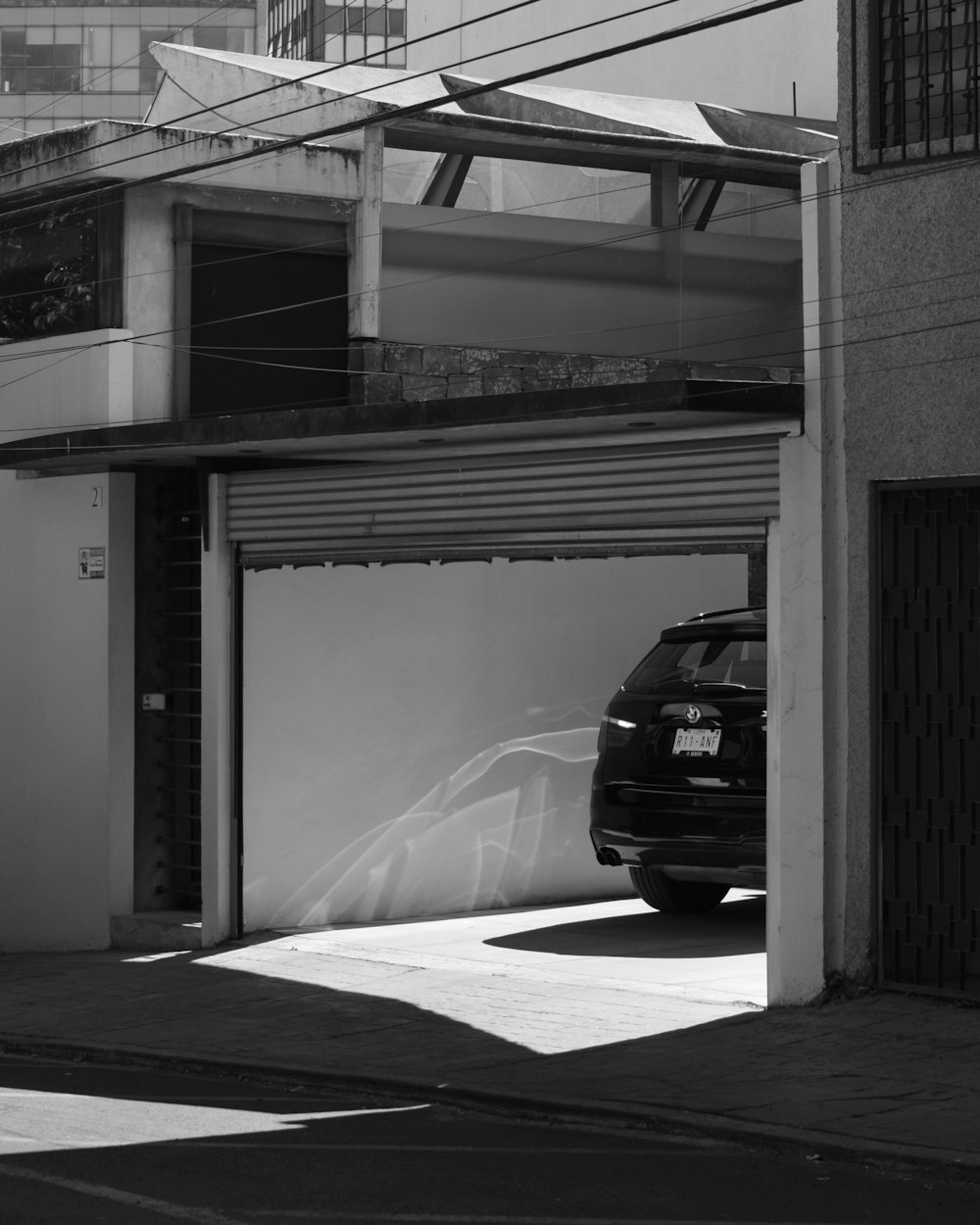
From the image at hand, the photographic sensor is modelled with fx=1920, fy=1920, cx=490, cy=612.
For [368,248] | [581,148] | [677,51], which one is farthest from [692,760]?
[677,51]

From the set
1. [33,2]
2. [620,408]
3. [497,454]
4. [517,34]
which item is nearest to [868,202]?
[620,408]

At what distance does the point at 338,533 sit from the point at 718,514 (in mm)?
3005

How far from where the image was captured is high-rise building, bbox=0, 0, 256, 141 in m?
91.0

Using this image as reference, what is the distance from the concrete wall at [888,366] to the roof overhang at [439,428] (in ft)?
1.41

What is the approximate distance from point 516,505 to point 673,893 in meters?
3.24

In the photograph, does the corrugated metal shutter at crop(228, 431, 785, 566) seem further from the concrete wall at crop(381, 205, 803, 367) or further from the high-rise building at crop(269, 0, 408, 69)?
the high-rise building at crop(269, 0, 408, 69)

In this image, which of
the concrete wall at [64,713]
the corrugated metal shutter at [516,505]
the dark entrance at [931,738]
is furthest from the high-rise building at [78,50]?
the dark entrance at [931,738]

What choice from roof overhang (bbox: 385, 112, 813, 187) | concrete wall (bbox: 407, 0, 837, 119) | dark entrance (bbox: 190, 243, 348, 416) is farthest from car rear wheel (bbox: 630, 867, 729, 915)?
concrete wall (bbox: 407, 0, 837, 119)

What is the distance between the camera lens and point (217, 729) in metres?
12.7

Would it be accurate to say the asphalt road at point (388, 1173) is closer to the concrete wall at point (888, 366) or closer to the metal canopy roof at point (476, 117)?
the concrete wall at point (888, 366)

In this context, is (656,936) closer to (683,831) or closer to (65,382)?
(683,831)

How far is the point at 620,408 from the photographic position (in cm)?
976

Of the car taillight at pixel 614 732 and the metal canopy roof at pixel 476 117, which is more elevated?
the metal canopy roof at pixel 476 117

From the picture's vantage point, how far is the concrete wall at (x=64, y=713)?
1345 centimetres
